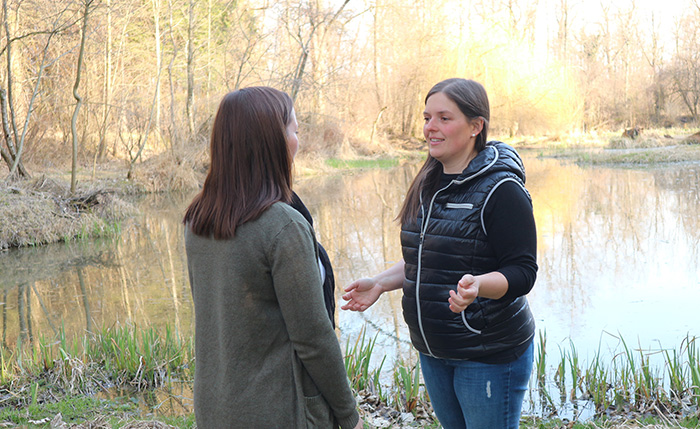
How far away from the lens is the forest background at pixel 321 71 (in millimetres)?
18234

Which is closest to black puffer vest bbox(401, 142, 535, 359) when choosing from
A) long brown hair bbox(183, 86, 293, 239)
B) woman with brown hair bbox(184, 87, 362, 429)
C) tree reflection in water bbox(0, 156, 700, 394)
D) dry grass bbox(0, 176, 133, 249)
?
woman with brown hair bbox(184, 87, 362, 429)

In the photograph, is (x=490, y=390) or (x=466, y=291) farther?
(x=490, y=390)

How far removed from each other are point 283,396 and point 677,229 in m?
10.1

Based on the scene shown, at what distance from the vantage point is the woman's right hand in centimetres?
237

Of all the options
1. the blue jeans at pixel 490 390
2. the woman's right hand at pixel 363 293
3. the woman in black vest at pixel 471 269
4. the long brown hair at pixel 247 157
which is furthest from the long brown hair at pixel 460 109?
the long brown hair at pixel 247 157

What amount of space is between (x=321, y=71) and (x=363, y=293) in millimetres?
19543

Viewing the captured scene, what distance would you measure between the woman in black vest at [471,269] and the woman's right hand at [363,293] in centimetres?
20

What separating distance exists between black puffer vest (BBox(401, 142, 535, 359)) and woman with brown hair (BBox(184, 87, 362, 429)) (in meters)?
0.48

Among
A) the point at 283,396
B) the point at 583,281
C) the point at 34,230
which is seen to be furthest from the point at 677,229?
the point at 34,230

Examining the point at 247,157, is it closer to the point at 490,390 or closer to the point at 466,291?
the point at 466,291

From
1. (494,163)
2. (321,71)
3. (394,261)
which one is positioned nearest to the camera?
(494,163)

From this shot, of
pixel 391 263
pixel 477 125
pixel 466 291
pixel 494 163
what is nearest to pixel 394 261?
pixel 391 263

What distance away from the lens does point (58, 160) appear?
1934 centimetres

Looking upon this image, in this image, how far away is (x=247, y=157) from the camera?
5.55 ft
